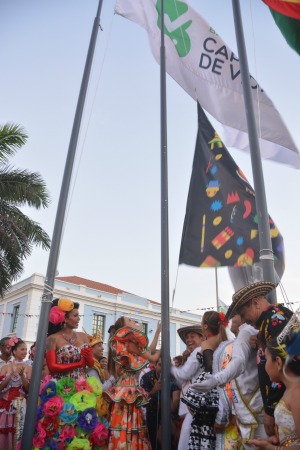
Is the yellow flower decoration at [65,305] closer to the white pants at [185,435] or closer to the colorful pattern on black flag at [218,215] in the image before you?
the colorful pattern on black flag at [218,215]

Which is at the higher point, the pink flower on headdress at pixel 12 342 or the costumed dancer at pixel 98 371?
the pink flower on headdress at pixel 12 342

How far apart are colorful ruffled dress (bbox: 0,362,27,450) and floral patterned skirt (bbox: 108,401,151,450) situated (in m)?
2.49

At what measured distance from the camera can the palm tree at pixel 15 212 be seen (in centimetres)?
1327

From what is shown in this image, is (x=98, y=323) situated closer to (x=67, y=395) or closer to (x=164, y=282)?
(x=67, y=395)

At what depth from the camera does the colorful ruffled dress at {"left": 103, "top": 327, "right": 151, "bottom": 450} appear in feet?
12.6

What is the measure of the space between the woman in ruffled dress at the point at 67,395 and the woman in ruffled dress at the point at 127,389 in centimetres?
20

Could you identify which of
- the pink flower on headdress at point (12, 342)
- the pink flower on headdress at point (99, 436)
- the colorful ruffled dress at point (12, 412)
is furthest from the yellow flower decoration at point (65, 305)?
the pink flower on headdress at point (12, 342)

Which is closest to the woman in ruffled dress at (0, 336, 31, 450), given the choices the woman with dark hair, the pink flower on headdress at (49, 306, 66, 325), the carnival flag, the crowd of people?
the crowd of people

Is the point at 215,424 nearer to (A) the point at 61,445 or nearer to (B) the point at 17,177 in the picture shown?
(A) the point at 61,445

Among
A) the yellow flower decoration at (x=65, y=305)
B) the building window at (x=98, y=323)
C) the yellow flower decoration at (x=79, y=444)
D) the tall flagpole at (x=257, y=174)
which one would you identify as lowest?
the yellow flower decoration at (x=79, y=444)

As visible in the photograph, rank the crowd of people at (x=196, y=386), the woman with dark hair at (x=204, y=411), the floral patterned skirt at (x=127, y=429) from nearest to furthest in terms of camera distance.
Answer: the crowd of people at (x=196, y=386), the woman with dark hair at (x=204, y=411), the floral patterned skirt at (x=127, y=429)

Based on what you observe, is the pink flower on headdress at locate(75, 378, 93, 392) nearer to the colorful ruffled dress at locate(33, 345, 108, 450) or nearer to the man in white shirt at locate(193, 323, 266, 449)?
the colorful ruffled dress at locate(33, 345, 108, 450)

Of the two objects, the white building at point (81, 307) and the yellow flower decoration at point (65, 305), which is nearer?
the yellow flower decoration at point (65, 305)

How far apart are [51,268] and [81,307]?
27.1 m
